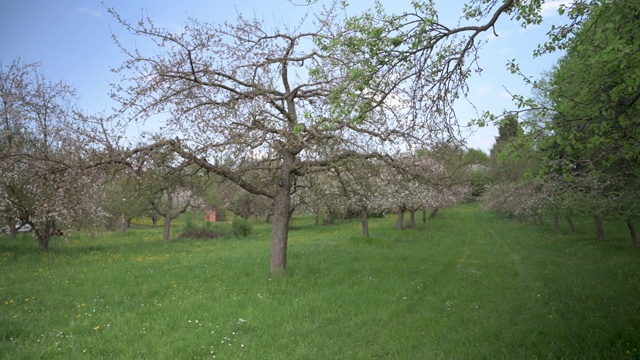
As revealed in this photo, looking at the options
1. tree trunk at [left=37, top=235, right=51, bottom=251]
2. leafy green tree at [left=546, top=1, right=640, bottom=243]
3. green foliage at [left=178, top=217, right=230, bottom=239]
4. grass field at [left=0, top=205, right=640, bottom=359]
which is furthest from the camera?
green foliage at [left=178, top=217, right=230, bottom=239]

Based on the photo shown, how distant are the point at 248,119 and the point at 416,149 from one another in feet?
15.7

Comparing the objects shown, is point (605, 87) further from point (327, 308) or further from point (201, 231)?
point (201, 231)

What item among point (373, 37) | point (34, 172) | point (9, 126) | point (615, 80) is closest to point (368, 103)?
point (373, 37)

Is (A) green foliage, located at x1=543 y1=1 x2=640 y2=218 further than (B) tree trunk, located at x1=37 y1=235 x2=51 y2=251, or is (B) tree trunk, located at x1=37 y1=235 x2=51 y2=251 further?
(B) tree trunk, located at x1=37 y1=235 x2=51 y2=251

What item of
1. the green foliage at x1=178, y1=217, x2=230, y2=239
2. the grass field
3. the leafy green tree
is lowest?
the grass field

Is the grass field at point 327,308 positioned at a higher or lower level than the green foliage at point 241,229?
lower

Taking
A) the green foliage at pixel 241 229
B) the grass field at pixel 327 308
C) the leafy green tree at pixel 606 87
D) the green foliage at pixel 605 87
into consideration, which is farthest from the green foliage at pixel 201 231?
the green foliage at pixel 605 87

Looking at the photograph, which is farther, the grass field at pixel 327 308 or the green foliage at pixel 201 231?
the green foliage at pixel 201 231

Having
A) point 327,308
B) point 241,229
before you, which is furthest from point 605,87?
point 241,229

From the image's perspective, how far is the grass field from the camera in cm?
637

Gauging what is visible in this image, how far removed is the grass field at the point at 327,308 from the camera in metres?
6.37

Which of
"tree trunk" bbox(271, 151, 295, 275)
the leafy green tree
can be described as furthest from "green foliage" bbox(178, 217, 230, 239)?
the leafy green tree

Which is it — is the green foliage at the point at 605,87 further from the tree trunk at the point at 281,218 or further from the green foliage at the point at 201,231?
the green foliage at the point at 201,231

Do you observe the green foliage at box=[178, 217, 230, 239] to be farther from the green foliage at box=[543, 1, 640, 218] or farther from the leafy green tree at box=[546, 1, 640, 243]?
the green foliage at box=[543, 1, 640, 218]
